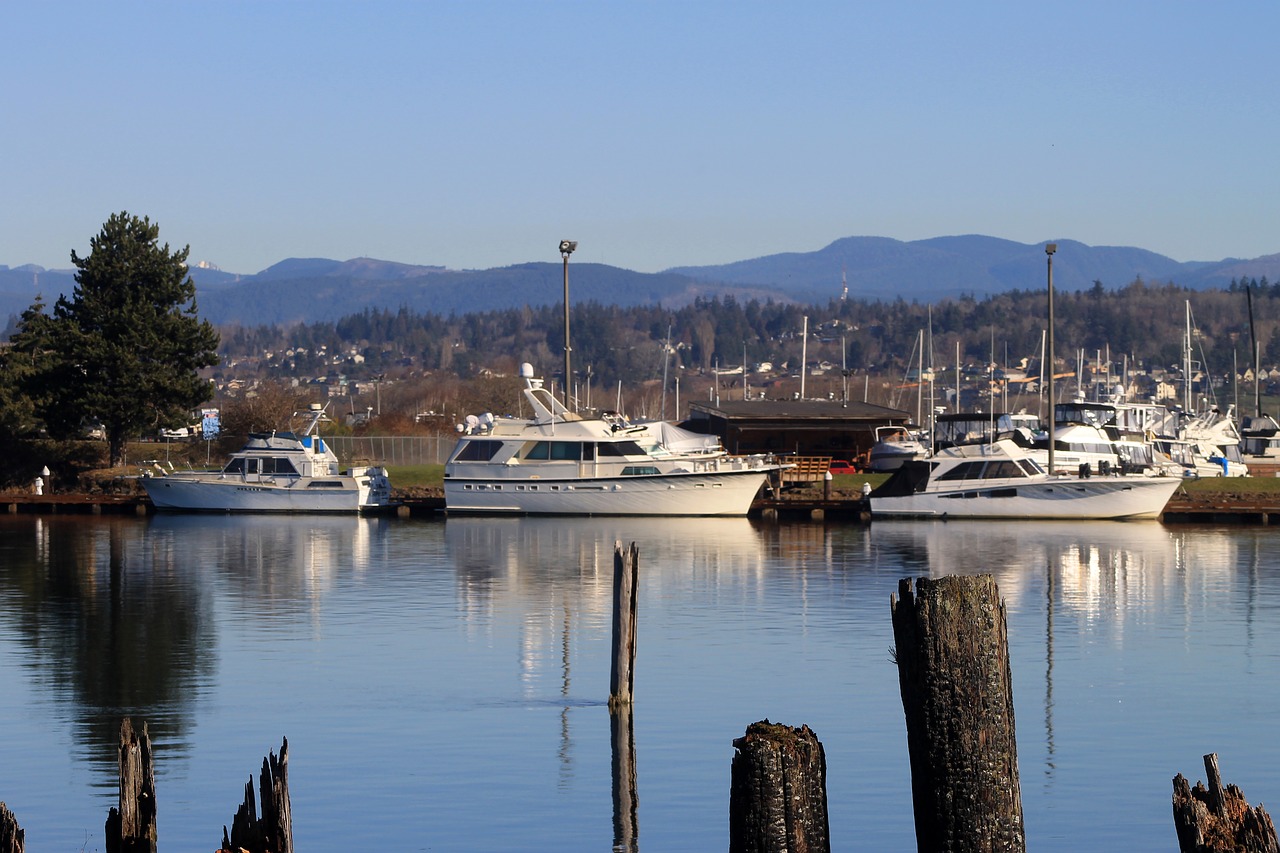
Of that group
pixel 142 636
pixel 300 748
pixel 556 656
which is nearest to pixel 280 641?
pixel 142 636

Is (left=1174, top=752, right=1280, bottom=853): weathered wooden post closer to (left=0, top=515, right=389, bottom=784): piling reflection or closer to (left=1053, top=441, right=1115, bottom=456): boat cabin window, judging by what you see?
(left=0, top=515, right=389, bottom=784): piling reflection

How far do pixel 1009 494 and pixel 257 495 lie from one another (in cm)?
2535


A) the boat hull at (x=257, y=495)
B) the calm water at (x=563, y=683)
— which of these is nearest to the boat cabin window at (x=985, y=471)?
the calm water at (x=563, y=683)

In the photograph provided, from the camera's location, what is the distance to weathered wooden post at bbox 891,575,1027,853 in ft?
38.8

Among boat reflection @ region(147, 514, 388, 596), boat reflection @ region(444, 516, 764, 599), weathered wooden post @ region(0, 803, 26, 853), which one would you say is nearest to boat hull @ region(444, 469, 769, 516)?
boat reflection @ region(444, 516, 764, 599)

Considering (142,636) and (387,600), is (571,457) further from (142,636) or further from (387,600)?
(142,636)

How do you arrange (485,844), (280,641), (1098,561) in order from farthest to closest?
(1098,561) < (280,641) < (485,844)

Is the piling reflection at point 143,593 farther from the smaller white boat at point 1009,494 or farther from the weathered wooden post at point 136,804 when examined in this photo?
the smaller white boat at point 1009,494

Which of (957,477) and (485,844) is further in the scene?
(957,477)

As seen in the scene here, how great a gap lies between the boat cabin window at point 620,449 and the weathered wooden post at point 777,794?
4607cm

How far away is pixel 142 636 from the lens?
30234 millimetres

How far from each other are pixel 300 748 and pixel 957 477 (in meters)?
38.5

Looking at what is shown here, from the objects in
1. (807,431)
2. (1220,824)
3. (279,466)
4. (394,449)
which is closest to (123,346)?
(279,466)

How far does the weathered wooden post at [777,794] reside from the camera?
1183cm
